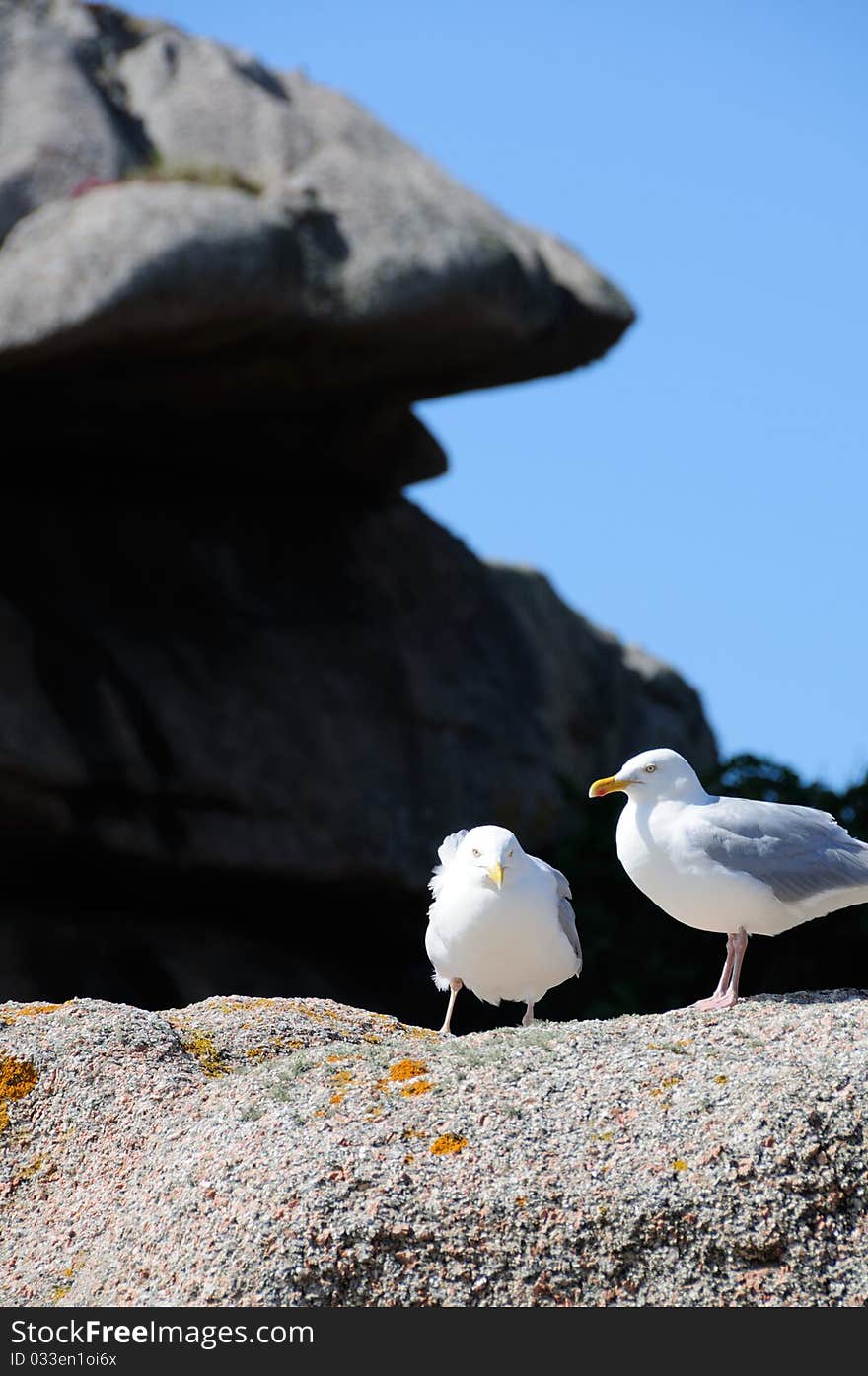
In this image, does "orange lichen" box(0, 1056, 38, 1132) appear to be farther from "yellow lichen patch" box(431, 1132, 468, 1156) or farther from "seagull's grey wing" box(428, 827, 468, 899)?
"seagull's grey wing" box(428, 827, 468, 899)

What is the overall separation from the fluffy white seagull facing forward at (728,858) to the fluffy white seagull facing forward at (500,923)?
0.52 metres

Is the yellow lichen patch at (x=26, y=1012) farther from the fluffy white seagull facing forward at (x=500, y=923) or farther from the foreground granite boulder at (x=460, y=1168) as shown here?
the fluffy white seagull facing forward at (x=500, y=923)

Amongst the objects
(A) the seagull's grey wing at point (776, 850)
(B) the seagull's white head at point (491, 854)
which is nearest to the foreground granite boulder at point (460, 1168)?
(A) the seagull's grey wing at point (776, 850)

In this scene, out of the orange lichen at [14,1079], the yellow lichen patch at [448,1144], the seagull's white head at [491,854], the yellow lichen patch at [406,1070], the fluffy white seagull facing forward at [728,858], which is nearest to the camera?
the yellow lichen patch at [448,1144]

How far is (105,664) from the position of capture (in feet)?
62.0

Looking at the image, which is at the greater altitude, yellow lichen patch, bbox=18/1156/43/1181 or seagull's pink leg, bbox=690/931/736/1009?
seagull's pink leg, bbox=690/931/736/1009

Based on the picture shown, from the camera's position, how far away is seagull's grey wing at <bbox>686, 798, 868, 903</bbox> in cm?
692

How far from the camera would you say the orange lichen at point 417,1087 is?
20.9 feet

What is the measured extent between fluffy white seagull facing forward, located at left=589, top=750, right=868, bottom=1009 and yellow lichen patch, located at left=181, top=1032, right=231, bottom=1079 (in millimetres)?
1926

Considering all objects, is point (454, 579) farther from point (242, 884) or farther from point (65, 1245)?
point (65, 1245)

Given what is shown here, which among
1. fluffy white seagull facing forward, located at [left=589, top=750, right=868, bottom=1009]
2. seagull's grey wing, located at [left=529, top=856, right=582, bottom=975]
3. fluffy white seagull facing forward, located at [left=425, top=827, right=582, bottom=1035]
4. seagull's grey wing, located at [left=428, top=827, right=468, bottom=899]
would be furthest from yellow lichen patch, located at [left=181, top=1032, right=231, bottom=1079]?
fluffy white seagull facing forward, located at [left=589, top=750, right=868, bottom=1009]

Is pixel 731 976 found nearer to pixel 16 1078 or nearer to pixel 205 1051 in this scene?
pixel 205 1051

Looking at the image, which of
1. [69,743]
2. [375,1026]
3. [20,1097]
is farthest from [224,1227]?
[69,743]

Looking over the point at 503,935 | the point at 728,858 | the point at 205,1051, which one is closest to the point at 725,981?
the point at 728,858
